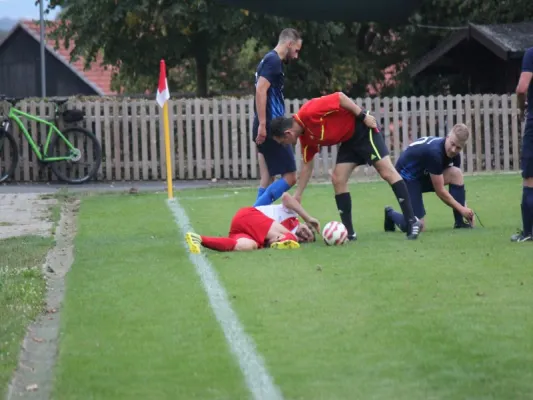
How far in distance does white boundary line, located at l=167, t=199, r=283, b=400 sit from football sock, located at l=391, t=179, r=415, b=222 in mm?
2117

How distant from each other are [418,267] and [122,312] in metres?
2.56

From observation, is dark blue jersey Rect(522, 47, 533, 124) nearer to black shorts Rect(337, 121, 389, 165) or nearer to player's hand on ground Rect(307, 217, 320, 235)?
black shorts Rect(337, 121, 389, 165)

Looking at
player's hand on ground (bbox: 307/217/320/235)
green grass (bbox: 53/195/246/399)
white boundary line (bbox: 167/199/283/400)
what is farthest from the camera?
player's hand on ground (bbox: 307/217/320/235)

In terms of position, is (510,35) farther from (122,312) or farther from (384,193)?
(122,312)

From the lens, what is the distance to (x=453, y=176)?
13352mm

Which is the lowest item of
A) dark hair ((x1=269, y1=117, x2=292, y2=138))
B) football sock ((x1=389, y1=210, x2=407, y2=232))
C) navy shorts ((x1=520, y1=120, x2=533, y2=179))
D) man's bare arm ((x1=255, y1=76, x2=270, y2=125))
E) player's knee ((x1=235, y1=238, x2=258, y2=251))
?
player's knee ((x1=235, y1=238, x2=258, y2=251))

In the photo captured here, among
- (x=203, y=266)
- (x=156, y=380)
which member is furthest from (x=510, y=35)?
(x=156, y=380)

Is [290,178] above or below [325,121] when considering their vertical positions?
below

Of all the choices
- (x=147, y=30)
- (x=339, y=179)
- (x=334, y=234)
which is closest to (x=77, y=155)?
(x=147, y=30)

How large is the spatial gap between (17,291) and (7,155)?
15159 mm

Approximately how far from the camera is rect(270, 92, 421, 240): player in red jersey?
1181 centimetres

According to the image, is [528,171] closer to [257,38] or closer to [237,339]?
[237,339]

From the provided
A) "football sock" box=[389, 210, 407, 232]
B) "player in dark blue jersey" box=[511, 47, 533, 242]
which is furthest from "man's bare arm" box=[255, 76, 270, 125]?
"player in dark blue jersey" box=[511, 47, 533, 242]

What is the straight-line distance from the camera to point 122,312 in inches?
326
